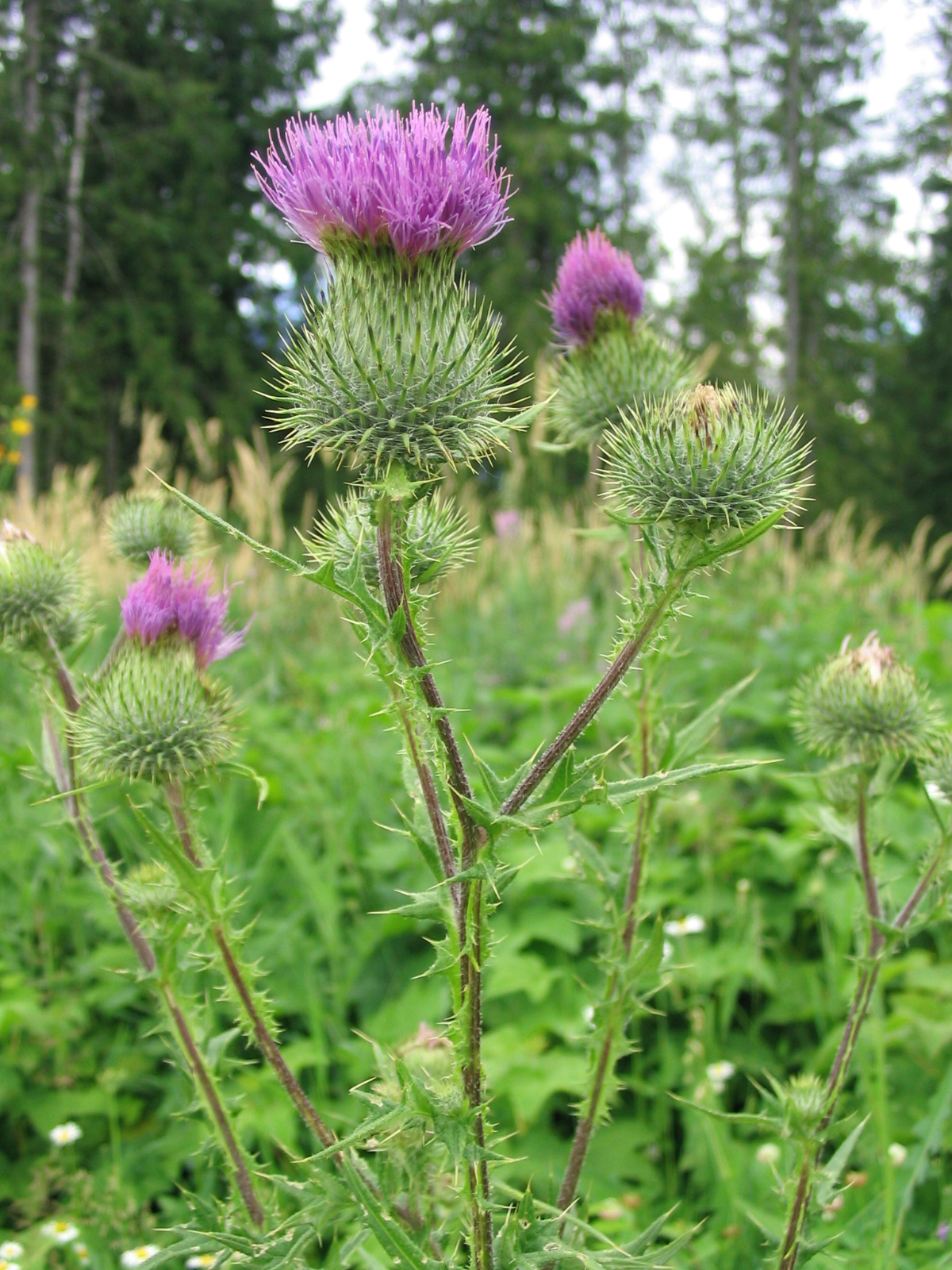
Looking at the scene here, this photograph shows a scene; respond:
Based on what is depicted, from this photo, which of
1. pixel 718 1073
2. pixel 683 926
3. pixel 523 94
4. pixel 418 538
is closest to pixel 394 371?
pixel 418 538

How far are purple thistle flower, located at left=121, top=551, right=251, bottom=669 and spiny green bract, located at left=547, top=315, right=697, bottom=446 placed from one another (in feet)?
3.23

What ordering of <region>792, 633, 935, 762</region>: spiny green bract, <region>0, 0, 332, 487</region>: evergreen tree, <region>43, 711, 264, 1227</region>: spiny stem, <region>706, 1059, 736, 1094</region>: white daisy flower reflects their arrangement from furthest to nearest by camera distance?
1. <region>0, 0, 332, 487</region>: evergreen tree
2. <region>706, 1059, 736, 1094</region>: white daisy flower
3. <region>792, 633, 935, 762</region>: spiny green bract
4. <region>43, 711, 264, 1227</region>: spiny stem

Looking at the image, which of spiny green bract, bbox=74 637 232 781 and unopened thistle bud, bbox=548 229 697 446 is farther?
unopened thistle bud, bbox=548 229 697 446

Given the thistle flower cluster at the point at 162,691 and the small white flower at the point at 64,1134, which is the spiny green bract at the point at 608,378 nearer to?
the thistle flower cluster at the point at 162,691

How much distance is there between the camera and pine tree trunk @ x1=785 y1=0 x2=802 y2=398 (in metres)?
26.1

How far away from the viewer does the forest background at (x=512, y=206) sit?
21266mm

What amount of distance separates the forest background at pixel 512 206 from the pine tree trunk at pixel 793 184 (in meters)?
0.09

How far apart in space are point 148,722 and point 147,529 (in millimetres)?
833

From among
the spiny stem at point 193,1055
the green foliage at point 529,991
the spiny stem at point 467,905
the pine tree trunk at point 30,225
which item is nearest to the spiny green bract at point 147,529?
the green foliage at point 529,991

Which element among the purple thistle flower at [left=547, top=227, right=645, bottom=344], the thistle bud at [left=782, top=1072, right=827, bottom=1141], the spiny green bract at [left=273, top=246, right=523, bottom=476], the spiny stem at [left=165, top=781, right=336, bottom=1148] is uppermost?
the purple thistle flower at [left=547, top=227, right=645, bottom=344]

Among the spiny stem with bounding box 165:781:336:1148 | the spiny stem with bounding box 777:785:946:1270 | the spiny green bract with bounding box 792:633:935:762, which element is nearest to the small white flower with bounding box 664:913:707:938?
the spiny green bract with bounding box 792:633:935:762

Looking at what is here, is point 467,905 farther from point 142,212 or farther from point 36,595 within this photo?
point 142,212

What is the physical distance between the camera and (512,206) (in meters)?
24.1

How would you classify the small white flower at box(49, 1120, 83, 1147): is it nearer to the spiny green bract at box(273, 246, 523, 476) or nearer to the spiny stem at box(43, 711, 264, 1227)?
the spiny stem at box(43, 711, 264, 1227)
